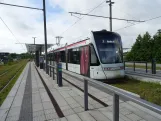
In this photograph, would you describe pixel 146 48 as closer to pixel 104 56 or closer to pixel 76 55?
pixel 76 55

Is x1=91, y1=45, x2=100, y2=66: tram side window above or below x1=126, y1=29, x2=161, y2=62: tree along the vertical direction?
below

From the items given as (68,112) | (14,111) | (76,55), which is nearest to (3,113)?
(14,111)

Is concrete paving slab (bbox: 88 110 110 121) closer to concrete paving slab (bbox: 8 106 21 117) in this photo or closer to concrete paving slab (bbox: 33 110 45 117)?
concrete paving slab (bbox: 33 110 45 117)

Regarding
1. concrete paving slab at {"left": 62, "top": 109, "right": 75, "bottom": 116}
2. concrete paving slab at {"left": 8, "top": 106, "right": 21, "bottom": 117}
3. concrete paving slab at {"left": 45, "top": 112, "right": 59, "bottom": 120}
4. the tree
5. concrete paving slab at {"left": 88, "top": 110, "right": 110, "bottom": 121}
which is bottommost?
concrete paving slab at {"left": 8, "top": 106, "right": 21, "bottom": 117}

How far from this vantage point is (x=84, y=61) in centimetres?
1041

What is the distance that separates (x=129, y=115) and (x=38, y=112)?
2553 mm

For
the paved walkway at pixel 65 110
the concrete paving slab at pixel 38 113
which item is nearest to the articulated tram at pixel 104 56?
the paved walkway at pixel 65 110

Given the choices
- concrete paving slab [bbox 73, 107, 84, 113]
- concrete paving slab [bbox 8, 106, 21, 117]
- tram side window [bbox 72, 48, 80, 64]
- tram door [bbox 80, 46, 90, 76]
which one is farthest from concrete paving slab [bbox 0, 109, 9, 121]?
tram side window [bbox 72, 48, 80, 64]

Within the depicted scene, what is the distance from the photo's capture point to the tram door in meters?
9.76

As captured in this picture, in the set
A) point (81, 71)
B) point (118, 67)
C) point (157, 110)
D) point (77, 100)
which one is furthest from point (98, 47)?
point (157, 110)

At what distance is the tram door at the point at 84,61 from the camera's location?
976 cm

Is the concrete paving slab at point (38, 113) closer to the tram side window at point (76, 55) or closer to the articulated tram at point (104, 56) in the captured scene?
the articulated tram at point (104, 56)

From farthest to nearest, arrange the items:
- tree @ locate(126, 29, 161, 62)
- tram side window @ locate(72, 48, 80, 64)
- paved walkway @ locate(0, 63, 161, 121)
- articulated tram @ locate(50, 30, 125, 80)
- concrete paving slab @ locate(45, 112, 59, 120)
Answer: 1. tree @ locate(126, 29, 161, 62)
2. tram side window @ locate(72, 48, 80, 64)
3. articulated tram @ locate(50, 30, 125, 80)
4. concrete paving slab @ locate(45, 112, 59, 120)
5. paved walkway @ locate(0, 63, 161, 121)

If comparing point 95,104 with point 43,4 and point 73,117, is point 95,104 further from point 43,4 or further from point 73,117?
point 43,4
